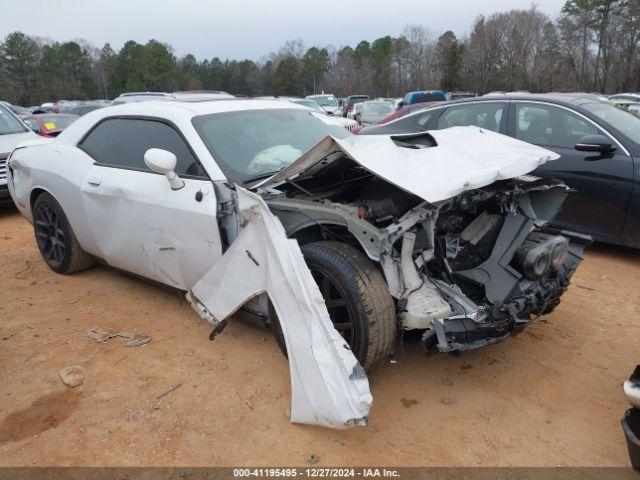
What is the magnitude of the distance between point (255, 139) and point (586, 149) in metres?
3.09

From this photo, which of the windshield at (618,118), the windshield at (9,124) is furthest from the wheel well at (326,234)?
the windshield at (9,124)

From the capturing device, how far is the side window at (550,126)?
5.00 metres

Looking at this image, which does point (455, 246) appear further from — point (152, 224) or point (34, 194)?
point (34, 194)

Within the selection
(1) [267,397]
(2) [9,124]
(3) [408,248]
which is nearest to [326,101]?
(2) [9,124]

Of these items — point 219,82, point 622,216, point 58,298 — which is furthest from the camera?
point 219,82

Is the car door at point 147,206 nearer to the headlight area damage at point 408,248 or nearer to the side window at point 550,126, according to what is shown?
the headlight area damage at point 408,248

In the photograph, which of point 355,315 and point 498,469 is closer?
point 498,469

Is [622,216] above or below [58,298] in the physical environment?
above

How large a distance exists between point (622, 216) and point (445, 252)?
2731 mm

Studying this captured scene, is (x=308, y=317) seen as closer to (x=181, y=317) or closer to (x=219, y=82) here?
(x=181, y=317)

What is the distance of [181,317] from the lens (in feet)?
12.8

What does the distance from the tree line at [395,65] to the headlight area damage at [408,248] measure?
45.6 meters

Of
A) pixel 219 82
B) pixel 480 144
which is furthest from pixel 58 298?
pixel 219 82

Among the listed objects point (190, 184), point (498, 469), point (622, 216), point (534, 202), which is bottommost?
point (498, 469)
